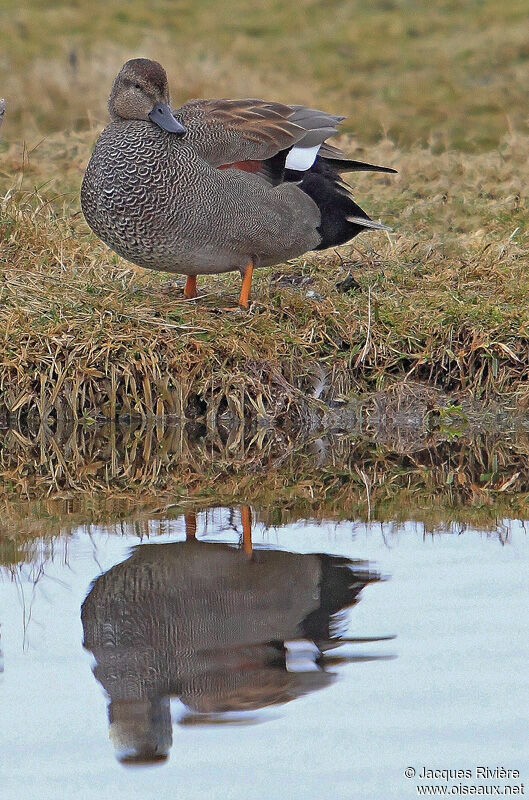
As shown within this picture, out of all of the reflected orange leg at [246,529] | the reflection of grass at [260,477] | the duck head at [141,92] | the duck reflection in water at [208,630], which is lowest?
the reflection of grass at [260,477]

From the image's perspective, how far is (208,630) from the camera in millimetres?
3965

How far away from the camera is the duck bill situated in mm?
6047

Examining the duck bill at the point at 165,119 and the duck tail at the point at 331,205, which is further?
the duck tail at the point at 331,205

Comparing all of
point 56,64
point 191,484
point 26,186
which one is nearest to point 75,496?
point 191,484

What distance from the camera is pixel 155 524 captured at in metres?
4.94

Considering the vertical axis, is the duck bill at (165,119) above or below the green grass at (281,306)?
above

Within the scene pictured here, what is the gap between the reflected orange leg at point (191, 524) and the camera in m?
4.82

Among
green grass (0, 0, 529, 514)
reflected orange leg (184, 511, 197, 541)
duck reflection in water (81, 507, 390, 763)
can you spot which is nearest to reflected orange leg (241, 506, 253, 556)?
duck reflection in water (81, 507, 390, 763)

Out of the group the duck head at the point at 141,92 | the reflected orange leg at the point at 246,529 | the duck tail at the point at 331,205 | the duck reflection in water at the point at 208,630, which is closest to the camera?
the duck reflection in water at the point at 208,630

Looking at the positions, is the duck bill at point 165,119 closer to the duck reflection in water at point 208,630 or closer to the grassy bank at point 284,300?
the grassy bank at point 284,300

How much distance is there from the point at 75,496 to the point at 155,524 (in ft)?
1.66

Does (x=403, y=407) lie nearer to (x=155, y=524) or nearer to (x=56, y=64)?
(x=155, y=524)

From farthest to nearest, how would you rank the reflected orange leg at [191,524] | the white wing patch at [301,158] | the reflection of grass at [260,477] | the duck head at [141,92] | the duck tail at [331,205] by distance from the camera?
the duck tail at [331,205] < the white wing patch at [301,158] < the duck head at [141,92] < the reflection of grass at [260,477] < the reflected orange leg at [191,524]

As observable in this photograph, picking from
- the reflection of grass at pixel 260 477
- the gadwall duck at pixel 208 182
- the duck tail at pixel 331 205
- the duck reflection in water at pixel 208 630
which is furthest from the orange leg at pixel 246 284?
the duck reflection in water at pixel 208 630
